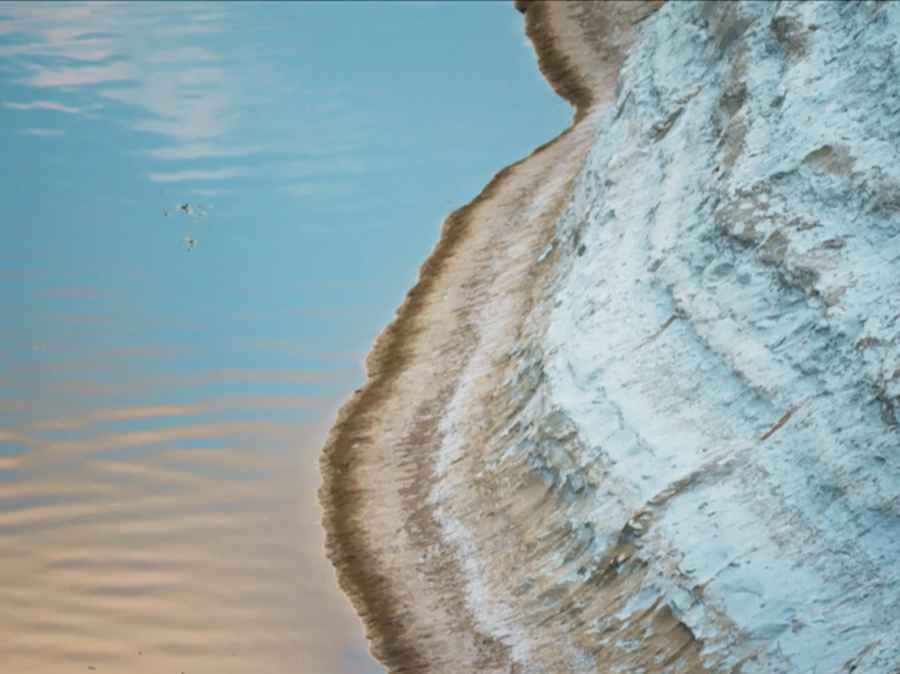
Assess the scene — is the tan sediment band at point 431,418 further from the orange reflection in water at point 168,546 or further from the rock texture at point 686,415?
the orange reflection in water at point 168,546

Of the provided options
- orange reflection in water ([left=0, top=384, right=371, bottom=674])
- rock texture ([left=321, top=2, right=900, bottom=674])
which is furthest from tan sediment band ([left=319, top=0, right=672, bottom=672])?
orange reflection in water ([left=0, top=384, right=371, bottom=674])

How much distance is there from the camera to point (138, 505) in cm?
1029

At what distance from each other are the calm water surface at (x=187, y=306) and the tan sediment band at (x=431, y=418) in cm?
27

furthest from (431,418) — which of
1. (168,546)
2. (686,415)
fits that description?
(686,415)

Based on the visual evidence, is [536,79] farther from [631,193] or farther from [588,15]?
[631,193]

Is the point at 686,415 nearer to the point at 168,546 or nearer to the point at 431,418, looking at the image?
the point at 431,418

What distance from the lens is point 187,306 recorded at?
525 inches

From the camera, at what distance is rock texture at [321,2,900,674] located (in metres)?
7.02

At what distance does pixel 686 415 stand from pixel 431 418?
11.9 ft

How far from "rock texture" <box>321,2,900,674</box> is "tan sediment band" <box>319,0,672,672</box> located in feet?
0.10

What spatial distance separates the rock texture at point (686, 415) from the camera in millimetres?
7023

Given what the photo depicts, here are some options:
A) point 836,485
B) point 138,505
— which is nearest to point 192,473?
point 138,505

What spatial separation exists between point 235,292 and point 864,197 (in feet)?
26.3

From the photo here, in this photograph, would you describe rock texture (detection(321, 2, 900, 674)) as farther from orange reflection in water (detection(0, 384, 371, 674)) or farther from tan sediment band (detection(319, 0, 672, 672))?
orange reflection in water (detection(0, 384, 371, 674))
